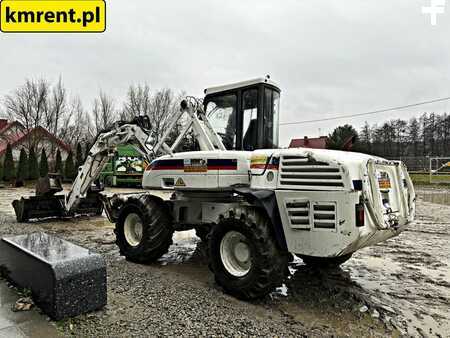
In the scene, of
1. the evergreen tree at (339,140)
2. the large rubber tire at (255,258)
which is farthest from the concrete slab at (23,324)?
the evergreen tree at (339,140)

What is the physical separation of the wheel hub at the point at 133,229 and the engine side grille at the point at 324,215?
10.5 ft

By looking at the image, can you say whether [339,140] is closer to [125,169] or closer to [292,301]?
[292,301]

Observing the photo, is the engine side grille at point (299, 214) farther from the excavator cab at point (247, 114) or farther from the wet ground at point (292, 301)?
the excavator cab at point (247, 114)

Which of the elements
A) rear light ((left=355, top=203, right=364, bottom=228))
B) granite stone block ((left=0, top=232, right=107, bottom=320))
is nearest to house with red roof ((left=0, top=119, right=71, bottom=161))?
granite stone block ((left=0, top=232, right=107, bottom=320))

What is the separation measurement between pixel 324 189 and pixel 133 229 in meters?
3.57

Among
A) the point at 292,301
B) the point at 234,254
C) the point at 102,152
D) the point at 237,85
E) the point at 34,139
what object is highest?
the point at 34,139

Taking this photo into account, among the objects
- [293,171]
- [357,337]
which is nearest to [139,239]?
[293,171]

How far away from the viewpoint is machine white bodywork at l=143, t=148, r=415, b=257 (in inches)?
146

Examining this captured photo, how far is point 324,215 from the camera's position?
3814mm

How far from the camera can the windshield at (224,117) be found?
5.58 m

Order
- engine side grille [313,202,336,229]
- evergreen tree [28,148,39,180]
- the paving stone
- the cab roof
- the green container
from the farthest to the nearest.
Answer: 1. evergreen tree [28,148,39,180]
2. the green container
3. the cab roof
4. engine side grille [313,202,336,229]
5. the paving stone

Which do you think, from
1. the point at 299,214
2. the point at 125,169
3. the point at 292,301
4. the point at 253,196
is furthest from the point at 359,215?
the point at 125,169

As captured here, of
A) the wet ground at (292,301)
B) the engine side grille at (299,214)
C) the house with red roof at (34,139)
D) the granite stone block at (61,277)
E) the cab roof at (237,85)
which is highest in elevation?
the house with red roof at (34,139)

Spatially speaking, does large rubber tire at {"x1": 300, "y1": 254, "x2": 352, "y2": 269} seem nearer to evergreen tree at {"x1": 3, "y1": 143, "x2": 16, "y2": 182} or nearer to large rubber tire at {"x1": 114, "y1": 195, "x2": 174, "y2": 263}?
large rubber tire at {"x1": 114, "y1": 195, "x2": 174, "y2": 263}
